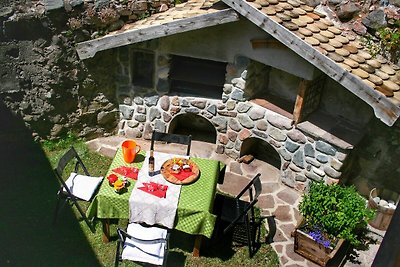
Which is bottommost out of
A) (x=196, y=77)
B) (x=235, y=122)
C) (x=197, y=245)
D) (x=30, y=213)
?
(x=30, y=213)

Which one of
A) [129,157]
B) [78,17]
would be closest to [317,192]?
[129,157]

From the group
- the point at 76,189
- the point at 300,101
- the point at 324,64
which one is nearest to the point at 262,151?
the point at 300,101

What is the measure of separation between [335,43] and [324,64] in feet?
1.83

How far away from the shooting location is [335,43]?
6.81 metres

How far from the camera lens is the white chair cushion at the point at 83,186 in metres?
7.01

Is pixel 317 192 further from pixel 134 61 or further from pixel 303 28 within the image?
pixel 134 61

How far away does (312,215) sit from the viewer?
272 inches

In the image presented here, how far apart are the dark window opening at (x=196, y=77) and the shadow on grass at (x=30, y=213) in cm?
286

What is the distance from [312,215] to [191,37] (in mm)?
3567

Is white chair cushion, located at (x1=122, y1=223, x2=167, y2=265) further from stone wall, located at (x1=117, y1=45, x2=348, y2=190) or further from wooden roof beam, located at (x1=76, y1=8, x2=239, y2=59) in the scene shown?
wooden roof beam, located at (x1=76, y1=8, x2=239, y2=59)

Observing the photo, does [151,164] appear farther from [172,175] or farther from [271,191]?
[271,191]

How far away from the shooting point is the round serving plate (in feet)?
21.8

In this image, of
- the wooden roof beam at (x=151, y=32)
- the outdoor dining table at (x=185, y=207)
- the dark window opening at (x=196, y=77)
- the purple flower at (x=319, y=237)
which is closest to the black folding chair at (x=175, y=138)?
the outdoor dining table at (x=185, y=207)

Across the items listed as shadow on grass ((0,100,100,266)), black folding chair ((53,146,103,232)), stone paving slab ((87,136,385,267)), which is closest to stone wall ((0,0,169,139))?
shadow on grass ((0,100,100,266))
